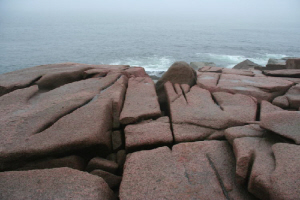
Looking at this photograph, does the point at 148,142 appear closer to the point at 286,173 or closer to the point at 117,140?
the point at 117,140

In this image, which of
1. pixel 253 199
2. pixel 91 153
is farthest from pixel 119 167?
pixel 253 199

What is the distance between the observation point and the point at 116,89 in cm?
484

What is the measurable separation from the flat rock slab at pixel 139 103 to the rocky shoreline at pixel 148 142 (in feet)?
0.06

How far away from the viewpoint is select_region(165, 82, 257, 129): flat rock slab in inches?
147

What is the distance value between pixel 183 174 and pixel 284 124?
64.5 inches

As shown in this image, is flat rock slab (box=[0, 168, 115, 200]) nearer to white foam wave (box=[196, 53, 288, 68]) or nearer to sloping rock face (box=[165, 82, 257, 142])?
sloping rock face (box=[165, 82, 257, 142])

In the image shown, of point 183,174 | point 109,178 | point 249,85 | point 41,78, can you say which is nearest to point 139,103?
point 109,178

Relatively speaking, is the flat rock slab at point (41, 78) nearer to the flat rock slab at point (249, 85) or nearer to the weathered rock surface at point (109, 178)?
the flat rock slab at point (249, 85)

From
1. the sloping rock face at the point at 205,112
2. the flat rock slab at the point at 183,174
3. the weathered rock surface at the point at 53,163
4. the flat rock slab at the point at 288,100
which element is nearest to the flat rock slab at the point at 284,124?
the sloping rock face at the point at 205,112

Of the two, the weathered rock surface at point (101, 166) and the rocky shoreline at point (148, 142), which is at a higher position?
the rocky shoreline at point (148, 142)

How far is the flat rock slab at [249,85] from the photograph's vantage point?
195 inches

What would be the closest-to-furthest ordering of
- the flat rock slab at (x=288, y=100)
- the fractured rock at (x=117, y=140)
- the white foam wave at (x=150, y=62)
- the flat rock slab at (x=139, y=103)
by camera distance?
the fractured rock at (x=117, y=140), the flat rock slab at (x=139, y=103), the flat rock slab at (x=288, y=100), the white foam wave at (x=150, y=62)

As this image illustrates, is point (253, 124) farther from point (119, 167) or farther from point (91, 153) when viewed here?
point (91, 153)

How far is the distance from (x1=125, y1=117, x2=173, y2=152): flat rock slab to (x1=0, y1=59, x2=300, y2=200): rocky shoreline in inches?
0.6
